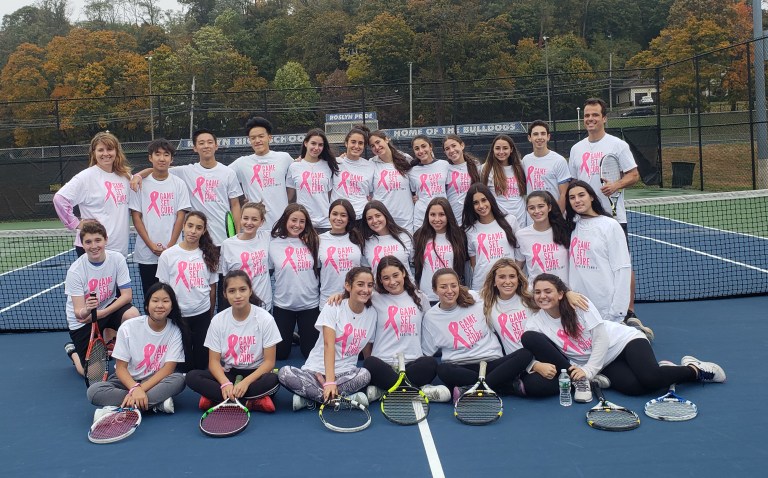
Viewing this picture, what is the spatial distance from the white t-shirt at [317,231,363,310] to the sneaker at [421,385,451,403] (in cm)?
132

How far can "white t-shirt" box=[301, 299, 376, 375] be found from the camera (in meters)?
5.07

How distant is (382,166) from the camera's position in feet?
21.8

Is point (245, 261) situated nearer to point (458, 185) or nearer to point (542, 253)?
point (458, 185)

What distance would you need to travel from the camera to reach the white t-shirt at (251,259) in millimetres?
5801

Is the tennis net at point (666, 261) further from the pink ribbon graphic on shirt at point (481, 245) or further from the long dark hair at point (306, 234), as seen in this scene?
the long dark hair at point (306, 234)

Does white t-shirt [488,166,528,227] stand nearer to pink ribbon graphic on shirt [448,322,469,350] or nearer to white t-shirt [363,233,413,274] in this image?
white t-shirt [363,233,413,274]

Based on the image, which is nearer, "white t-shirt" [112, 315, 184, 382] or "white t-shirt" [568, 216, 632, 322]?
"white t-shirt" [112, 315, 184, 382]

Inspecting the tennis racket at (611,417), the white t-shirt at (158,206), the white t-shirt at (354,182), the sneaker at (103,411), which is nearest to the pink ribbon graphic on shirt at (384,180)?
the white t-shirt at (354,182)

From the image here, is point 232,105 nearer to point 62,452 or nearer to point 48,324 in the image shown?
point 48,324

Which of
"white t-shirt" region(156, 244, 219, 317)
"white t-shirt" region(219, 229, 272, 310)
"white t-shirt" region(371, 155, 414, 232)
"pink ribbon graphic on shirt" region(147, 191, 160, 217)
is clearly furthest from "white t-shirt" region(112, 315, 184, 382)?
"white t-shirt" region(371, 155, 414, 232)

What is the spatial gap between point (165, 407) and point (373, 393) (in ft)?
4.47

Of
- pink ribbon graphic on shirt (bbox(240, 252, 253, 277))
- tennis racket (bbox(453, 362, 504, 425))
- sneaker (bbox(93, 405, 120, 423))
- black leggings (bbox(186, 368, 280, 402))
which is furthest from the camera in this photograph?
pink ribbon graphic on shirt (bbox(240, 252, 253, 277))

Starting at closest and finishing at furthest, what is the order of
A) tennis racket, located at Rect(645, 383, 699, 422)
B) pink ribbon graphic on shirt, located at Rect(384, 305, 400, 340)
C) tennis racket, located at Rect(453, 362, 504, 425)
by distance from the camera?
tennis racket, located at Rect(645, 383, 699, 422)
tennis racket, located at Rect(453, 362, 504, 425)
pink ribbon graphic on shirt, located at Rect(384, 305, 400, 340)

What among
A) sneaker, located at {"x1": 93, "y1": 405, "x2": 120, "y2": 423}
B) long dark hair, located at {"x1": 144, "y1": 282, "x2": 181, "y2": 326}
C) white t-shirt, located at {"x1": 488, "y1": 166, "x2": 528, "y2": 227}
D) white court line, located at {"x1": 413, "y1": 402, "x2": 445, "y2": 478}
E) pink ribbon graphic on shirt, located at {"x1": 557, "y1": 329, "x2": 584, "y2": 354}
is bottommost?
white court line, located at {"x1": 413, "y1": 402, "x2": 445, "y2": 478}
